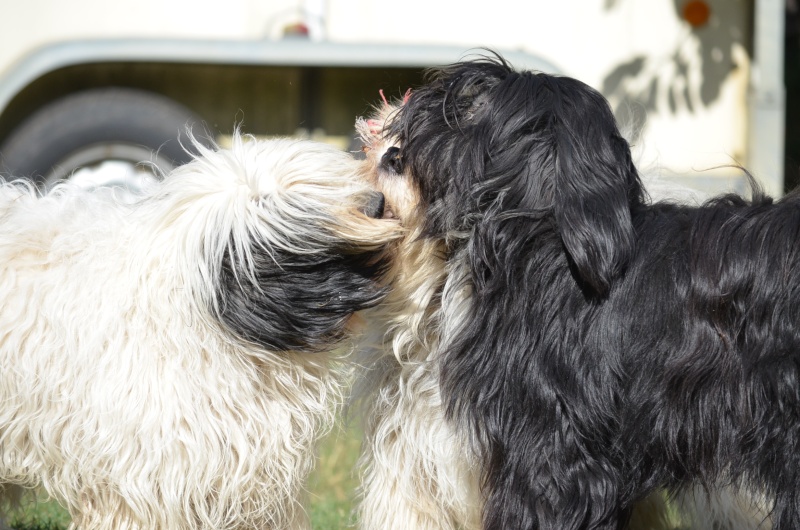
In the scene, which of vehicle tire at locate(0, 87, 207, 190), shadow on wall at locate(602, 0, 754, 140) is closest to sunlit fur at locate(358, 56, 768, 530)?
vehicle tire at locate(0, 87, 207, 190)

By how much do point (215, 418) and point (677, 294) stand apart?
3.88 ft

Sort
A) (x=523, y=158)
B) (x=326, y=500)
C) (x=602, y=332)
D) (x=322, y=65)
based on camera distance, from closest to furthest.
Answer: (x=602, y=332) < (x=523, y=158) < (x=326, y=500) < (x=322, y=65)

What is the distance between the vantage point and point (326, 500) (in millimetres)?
4090

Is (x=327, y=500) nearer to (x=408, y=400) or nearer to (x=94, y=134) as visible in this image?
(x=408, y=400)

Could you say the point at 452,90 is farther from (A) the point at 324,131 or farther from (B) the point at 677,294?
(A) the point at 324,131

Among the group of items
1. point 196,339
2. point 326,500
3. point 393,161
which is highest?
point 393,161

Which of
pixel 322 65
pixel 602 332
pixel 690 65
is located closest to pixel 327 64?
pixel 322 65

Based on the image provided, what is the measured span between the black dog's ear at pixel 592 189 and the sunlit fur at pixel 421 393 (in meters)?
0.27

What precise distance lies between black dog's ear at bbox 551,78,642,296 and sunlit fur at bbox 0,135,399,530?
0.47 meters

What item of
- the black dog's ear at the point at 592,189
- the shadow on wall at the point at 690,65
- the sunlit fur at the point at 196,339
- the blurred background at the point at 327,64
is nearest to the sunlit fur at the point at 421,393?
the sunlit fur at the point at 196,339

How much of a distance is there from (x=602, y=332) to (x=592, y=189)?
35 centimetres

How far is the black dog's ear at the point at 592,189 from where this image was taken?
7.97 feet

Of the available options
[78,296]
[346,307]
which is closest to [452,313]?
[346,307]

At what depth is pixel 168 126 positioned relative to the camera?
548cm
